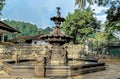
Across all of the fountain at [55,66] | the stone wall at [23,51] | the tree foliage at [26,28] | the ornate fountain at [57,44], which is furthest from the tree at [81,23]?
the tree foliage at [26,28]

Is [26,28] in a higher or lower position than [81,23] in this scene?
higher

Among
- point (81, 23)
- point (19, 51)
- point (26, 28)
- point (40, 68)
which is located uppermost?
point (26, 28)

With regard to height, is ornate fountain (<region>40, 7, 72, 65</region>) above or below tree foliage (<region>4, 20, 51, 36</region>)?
below

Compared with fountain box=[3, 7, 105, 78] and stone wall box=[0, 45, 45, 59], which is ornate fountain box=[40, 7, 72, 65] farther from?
stone wall box=[0, 45, 45, 59]

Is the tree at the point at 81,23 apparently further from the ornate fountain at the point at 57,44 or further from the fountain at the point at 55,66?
the fountain at the point at 55,66

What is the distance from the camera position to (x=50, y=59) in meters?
18.1

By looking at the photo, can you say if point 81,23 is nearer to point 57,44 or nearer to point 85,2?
point 85,2

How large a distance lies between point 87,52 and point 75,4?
1273cm

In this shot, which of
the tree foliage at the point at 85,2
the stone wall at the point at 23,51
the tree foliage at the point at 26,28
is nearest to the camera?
the tree foliage at the point at 85,2

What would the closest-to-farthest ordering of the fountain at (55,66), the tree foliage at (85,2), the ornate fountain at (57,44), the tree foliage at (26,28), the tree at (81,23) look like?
the fountain at (55,66)
the ornate fountain at (57,44)
the tree foliage at (85,2)
the tree at (81,23)
the tree foliage at (26,28)

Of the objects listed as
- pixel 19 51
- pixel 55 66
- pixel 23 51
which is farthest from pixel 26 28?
pixel 55 66

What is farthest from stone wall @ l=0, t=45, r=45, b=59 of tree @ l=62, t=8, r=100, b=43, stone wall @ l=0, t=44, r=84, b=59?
tree @ l=62, t=8, r=100, b=43

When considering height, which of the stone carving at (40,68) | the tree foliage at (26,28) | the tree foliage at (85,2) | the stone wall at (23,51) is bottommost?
the stone carving at (40,68)

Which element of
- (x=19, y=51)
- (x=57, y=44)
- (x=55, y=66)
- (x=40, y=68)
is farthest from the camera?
(x=19, y=51)
